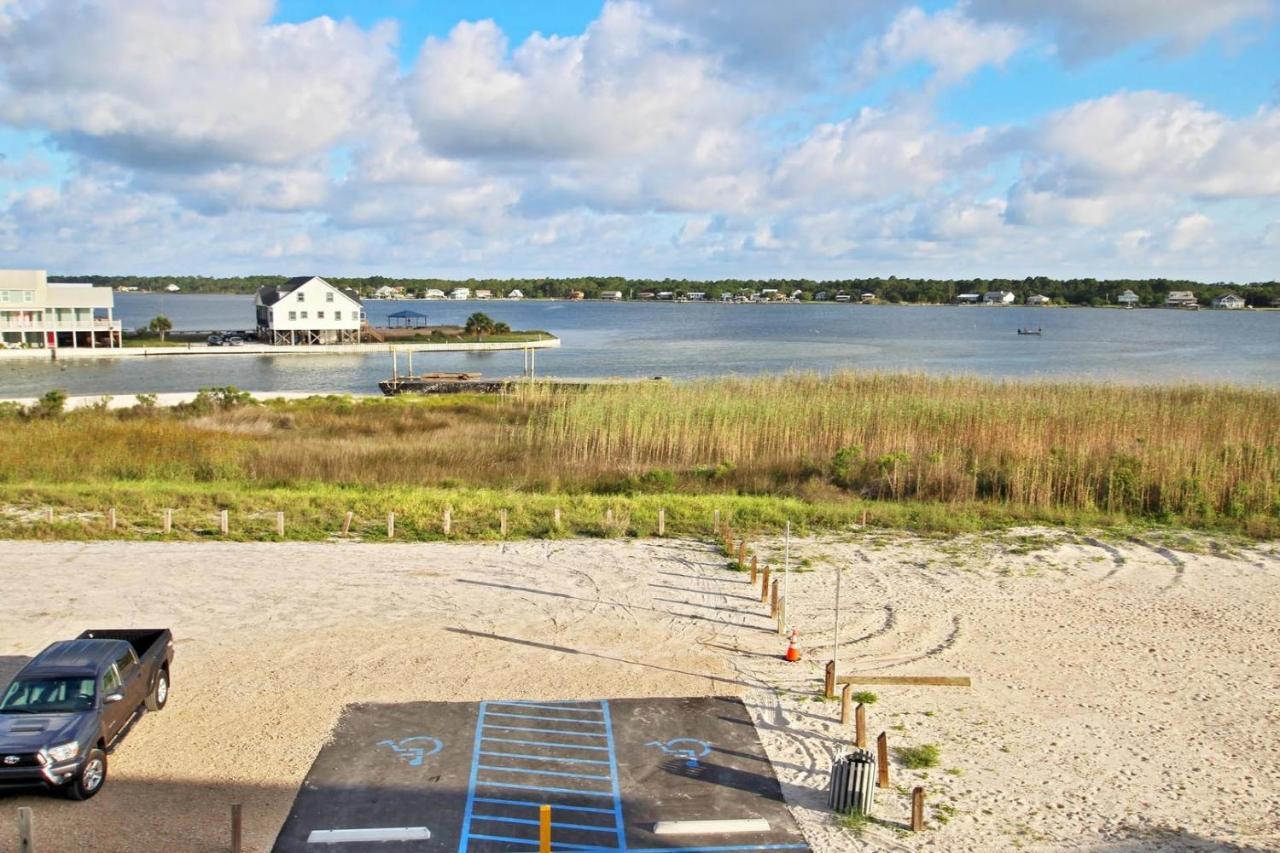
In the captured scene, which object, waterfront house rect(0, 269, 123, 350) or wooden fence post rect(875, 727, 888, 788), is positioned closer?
wooden fence post rect(875, 727, 888, 788)

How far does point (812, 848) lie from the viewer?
10.0 m

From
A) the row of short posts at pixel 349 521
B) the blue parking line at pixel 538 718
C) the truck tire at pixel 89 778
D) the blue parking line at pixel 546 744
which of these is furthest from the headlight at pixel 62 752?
the row of short posts at pixel 349 521

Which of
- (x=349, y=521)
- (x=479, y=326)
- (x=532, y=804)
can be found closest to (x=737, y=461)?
(x=349, y=521)

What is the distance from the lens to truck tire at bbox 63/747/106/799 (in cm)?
1047

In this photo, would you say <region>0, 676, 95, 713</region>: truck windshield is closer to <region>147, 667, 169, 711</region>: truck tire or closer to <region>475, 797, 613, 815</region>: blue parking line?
<region>147, 667, 169, 711</region>: truck tire

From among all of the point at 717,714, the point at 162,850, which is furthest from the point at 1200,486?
the point at 162,850

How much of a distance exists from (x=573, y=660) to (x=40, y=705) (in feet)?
23.1

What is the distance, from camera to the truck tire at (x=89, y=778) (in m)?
10.5

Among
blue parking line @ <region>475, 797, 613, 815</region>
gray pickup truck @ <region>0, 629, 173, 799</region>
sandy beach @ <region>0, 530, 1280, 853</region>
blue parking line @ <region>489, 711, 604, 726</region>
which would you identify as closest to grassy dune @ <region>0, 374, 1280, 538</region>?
sandy beach @ <region>0, 530, 1280, 853</region>

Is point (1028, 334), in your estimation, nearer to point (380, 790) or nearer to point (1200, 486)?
point (1200, 486)

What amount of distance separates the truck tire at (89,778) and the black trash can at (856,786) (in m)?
8.15

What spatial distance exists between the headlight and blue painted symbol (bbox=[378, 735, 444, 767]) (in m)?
3.32

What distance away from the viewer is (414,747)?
39.5 feet

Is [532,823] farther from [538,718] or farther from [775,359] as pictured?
[775,359]
